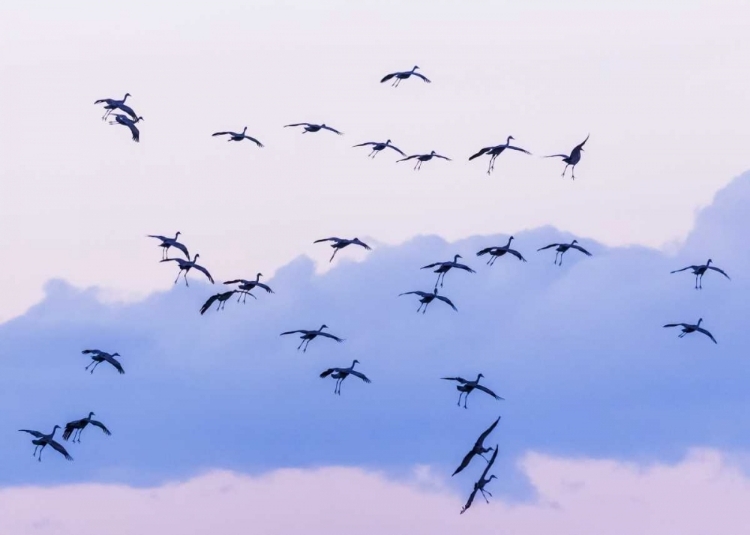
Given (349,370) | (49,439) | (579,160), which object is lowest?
(49,439)

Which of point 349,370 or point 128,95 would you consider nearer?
point 128,95

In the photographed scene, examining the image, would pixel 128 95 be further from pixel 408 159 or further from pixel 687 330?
pixel 687 330

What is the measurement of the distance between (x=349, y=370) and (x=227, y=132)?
66.2ft

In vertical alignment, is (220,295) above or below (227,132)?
below

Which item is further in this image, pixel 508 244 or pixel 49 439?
pixel 508 244

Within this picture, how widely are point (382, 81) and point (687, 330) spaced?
29.2m

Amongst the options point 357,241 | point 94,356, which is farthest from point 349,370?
point 94,356

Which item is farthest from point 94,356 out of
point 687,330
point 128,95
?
point 687,330

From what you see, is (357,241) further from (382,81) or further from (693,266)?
(693,266)

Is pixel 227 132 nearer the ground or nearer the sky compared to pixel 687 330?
nearer the sky

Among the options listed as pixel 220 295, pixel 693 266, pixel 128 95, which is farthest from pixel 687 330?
pixel 128 95

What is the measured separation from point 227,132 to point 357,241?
13.6 meters

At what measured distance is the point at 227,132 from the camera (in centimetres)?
15138

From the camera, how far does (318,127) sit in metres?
150
